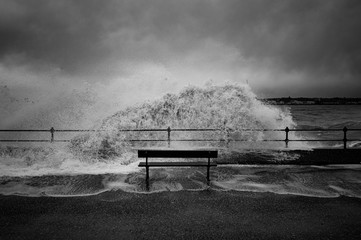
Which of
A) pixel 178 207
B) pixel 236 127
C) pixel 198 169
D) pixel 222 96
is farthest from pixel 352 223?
pixel 222 96

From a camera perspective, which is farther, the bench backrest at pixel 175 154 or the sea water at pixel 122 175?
the bench backrest at pixel 175 154

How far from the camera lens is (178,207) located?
5.27 metres

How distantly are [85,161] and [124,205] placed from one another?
477 centimetres

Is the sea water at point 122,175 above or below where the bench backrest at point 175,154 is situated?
below

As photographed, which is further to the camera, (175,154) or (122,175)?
(122,175)

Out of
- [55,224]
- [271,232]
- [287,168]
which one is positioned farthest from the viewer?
[287,168]

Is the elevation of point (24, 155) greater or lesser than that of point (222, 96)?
lesser

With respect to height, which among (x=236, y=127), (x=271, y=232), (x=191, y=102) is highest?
(x=191, y=102)

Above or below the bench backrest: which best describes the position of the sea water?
below

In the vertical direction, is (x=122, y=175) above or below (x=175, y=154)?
below

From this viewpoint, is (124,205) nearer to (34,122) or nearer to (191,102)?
(191,102)

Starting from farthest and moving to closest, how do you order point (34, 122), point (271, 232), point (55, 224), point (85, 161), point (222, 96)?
point (34, 122) < point (222, 96) < point (85, 161) < point (55, 224) < point (271, 232)

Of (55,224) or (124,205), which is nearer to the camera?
(55,224)

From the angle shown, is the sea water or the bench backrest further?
the bench backrest
